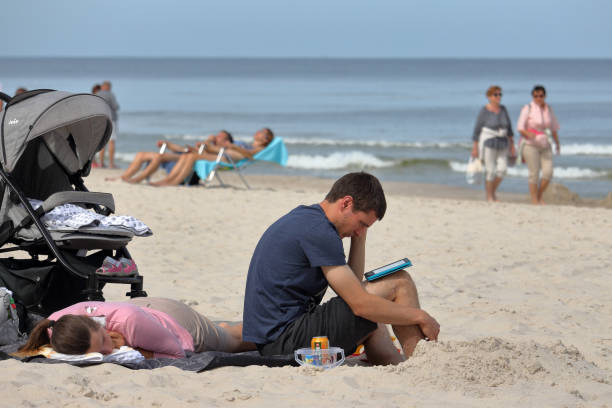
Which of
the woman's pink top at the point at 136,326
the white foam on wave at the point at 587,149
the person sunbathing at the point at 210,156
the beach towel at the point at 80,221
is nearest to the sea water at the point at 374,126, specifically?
the white foam on wave at the point at 587,149

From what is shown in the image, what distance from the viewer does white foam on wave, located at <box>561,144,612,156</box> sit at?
23.6 meters

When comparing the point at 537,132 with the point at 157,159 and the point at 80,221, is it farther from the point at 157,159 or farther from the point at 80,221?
the point at 80,221

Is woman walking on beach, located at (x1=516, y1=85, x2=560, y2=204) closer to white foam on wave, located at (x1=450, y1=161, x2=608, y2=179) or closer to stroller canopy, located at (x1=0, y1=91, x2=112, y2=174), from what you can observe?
stroller canopy, located at (x1=0, y1=91, x2=112, y2=174)

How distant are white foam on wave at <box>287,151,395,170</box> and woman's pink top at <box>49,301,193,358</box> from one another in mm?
16940

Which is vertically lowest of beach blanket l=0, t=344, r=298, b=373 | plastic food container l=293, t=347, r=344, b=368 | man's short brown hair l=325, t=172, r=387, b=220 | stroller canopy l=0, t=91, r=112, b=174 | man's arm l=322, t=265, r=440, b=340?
beach blanket l=0, t=344, r=298, b=373

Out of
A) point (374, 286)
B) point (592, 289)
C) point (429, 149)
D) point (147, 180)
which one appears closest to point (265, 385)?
point (374, 286)

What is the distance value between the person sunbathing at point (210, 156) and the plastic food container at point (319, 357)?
837 centimetres

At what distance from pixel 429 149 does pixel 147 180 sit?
1365cm

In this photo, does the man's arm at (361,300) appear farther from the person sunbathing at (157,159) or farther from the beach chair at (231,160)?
the person sunbathing at (157,159)

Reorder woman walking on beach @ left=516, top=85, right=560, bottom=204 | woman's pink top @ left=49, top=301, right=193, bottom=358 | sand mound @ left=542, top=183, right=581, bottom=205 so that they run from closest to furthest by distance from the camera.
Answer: woman's pink top @ left=49, top=301, right=193, bottom=358, woman walking on beach @ left=516, top=85, right=560, bottom=204, sand mound @ left=542, top=183, right=581, bottom=205

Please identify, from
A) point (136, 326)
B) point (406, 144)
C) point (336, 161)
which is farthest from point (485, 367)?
point (406, 144)

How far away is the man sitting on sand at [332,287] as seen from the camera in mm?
3846

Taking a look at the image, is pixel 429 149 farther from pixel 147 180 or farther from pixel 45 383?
pixel 45 383

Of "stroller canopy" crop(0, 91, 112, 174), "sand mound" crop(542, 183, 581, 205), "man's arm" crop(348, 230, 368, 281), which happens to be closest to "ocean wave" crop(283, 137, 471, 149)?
"sand mound" crop(542, 183, 581, 205)
